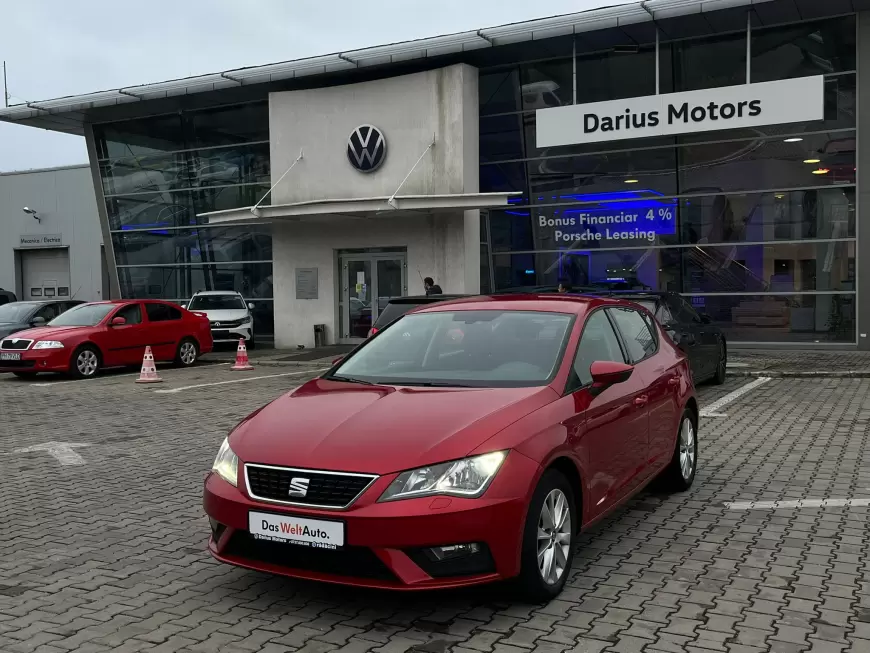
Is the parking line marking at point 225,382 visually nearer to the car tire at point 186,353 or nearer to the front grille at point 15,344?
the car tire at point 186,353

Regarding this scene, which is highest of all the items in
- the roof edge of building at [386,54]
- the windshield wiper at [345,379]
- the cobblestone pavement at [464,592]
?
the roof edge of building at [386,54]

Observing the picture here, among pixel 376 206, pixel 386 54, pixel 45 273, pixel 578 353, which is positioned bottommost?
pixel 578 353

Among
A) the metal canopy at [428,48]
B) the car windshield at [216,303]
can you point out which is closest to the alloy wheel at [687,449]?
the metal canopy at [428,48]

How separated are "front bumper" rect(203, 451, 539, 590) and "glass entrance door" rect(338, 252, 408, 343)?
58.4 ft

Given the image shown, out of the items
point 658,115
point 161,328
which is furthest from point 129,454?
point 658,115

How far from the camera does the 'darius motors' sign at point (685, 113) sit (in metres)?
17.3

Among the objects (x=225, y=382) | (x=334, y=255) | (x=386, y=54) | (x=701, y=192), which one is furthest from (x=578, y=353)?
(x=334, y=255)

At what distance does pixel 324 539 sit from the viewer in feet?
12.6

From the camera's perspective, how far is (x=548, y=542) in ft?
14.0

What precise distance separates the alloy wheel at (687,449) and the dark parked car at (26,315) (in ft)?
53.0

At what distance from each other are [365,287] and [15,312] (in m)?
8.19

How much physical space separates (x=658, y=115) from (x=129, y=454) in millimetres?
14280

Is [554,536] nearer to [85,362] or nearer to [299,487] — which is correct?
[299,487]

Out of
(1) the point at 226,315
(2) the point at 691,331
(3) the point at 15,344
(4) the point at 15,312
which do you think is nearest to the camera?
(2) the point at 691,331
